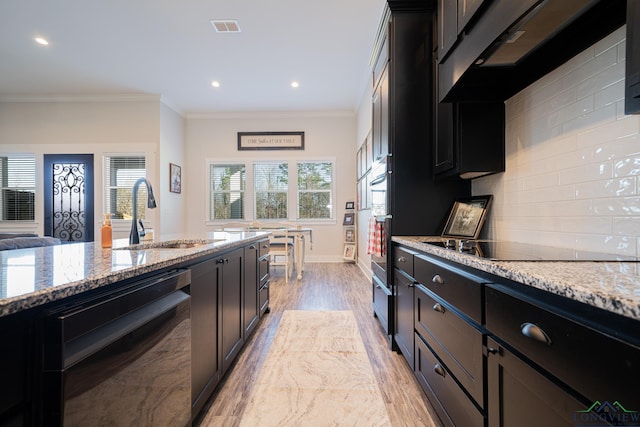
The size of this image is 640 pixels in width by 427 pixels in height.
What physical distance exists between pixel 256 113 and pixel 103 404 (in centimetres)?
613

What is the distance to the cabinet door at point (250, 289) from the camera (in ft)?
6.96

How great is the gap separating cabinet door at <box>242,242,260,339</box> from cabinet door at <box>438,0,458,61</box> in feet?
6.03

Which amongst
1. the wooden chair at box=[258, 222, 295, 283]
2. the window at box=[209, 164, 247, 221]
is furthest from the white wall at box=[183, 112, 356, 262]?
the wooden chair at box=[258, 222, 295, 283]

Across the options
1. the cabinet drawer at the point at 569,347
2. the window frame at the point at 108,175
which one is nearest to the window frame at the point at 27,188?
the window frame at the point at 108,175

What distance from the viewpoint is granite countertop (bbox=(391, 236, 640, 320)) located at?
500 mm

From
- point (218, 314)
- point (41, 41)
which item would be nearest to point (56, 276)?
point (218, 314)

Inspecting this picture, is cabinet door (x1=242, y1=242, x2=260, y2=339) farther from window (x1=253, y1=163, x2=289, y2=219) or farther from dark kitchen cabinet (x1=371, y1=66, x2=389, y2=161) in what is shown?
window (x1=253, y1=163, x2=289, y2=219)

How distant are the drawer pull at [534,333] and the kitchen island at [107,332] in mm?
1087

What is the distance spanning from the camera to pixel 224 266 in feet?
5.48

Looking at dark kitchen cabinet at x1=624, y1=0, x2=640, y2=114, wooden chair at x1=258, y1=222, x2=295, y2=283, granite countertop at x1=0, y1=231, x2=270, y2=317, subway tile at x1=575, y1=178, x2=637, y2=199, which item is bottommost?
wooden chair at x1=258, y1=222, x2=295, y2=283

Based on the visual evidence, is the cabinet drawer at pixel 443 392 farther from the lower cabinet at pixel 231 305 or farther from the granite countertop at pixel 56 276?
the granite countertop at pixel 56 276

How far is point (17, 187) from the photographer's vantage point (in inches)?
213

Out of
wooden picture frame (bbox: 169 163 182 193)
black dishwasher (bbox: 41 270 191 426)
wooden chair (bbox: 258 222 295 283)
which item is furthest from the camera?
wooden picture frame (bbox: 169 163 182 193)

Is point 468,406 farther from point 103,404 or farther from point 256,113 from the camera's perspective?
point 256,113
